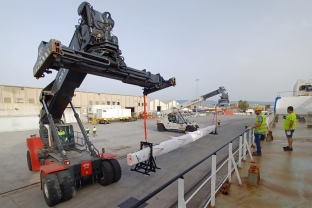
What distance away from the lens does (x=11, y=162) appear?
9.24 meters

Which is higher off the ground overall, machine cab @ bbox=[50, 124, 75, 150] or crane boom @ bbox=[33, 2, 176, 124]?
crane boom @ bbox=[33, 2, 176, 124]

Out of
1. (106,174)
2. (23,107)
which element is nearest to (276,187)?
(106,174)

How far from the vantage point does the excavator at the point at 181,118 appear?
15608mm

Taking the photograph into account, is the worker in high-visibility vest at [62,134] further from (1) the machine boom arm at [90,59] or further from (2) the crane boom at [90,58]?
(2) the crane boom at [90,58]

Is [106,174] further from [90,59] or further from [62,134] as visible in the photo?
[90,59]

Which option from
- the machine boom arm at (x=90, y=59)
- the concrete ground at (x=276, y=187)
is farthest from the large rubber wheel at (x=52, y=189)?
the concrete ground at (x=276, y=187)

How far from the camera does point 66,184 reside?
499 cm

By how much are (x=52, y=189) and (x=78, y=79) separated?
128 inches

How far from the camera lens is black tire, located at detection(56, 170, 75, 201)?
4961 millimetres

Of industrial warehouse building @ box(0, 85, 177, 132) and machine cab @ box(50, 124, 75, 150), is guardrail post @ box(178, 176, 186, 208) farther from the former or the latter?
industrial warehouse building @ box(0, 85, 177, 132)

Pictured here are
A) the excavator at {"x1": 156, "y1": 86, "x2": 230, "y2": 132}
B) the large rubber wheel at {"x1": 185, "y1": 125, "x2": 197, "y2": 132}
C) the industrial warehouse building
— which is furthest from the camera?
the industrial warehouse building

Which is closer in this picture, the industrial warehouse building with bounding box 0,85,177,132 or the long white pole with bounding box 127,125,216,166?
the long white pole with bounding box 127,125,216,166

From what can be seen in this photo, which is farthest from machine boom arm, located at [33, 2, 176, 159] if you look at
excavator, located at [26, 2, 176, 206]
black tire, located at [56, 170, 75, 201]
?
black tire, located at [56, 170, 75, 201]

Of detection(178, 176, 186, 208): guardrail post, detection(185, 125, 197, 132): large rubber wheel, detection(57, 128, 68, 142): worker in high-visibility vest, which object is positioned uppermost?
detection(57, 128, 68, 142): worker in high-visibility vest
